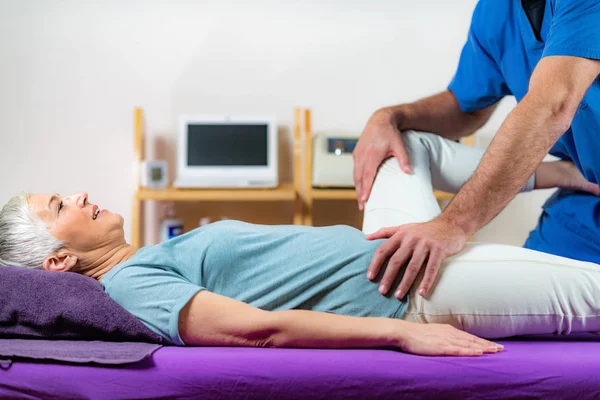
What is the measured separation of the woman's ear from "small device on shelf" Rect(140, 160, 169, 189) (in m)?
1.43

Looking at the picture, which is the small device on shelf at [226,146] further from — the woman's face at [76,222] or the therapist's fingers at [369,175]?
the woman's face at [76,222]

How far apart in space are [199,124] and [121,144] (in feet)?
1.43

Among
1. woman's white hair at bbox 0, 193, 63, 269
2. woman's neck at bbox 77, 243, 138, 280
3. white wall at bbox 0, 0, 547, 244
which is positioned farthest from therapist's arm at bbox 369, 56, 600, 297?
white wall at bbox 0, 0, 547, 244

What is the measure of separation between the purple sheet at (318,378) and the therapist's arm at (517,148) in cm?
21

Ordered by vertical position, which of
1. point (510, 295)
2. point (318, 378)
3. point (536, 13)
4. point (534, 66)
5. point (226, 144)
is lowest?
point (318, 378)

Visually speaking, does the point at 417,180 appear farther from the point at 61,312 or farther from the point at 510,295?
the point at 61,312

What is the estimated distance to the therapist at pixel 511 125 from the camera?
1093mm

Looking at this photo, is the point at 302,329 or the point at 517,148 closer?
the point at 302,329

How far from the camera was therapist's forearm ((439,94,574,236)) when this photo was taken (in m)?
1.13

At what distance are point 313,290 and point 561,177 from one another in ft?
2.96

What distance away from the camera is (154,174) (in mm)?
2672

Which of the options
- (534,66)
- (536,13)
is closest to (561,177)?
(534,66)

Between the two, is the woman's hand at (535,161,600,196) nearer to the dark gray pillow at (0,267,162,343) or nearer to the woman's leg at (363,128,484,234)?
the woman's leg at (363,128,484,234)

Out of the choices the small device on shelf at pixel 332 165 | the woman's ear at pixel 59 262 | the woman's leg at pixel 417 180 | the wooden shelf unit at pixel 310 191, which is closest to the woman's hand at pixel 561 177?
the woman's leg at pixel 417 180
